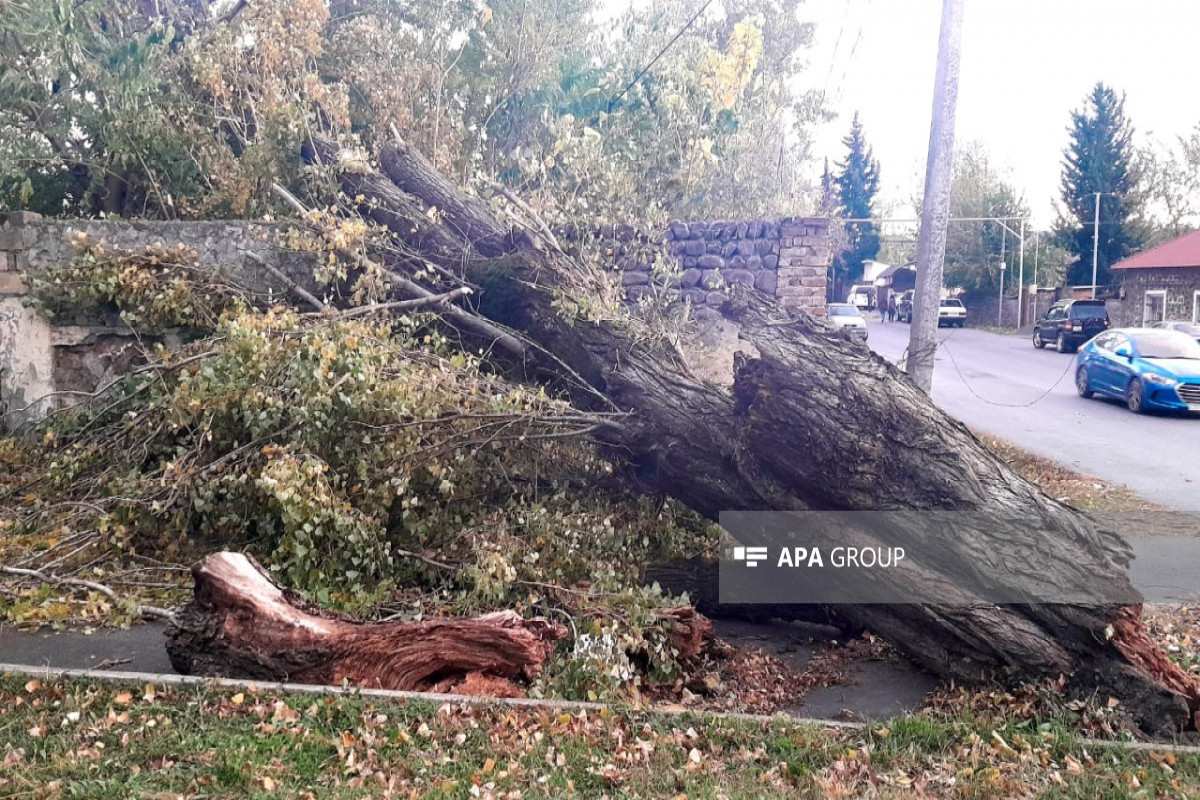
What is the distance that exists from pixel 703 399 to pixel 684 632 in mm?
1664

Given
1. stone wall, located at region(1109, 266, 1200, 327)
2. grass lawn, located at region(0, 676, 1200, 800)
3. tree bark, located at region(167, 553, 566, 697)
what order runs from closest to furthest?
grass lawn, located at region(0, 676, 1200, 800), tree bark, located at region(167, 553, 566, 697), stone wall, located at region(1109, 266, 1200, 327)

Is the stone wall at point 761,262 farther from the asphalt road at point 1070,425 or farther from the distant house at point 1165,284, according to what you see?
the distant house at point 1165,284

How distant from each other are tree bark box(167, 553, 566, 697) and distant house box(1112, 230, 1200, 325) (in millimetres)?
21593

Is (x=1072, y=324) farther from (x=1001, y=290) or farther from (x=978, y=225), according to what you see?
(x=978, y=225)

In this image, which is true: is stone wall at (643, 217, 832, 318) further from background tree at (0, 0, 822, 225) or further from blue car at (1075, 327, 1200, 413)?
blue car at (1075, 327, 1200, 413)

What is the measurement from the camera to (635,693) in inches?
163

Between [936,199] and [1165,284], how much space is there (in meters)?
19.1

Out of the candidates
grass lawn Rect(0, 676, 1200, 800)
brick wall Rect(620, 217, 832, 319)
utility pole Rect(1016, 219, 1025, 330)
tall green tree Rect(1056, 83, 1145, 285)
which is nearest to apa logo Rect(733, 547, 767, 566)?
grass lawn Rect(0, 676, 1200, 800)

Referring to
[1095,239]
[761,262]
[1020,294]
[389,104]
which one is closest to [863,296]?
[1020,294]

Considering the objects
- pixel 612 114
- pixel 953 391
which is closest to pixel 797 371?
pixel 612 114

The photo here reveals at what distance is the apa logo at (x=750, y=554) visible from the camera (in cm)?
536

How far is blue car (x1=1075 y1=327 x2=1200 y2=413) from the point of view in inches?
503

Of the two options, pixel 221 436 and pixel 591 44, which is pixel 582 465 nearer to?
pixel 221 436

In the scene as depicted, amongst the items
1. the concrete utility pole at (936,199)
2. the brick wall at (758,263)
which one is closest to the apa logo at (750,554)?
the concrete utility pole at (936,199)
